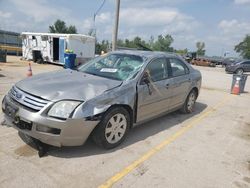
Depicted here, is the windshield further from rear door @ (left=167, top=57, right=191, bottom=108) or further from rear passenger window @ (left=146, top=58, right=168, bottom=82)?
rear door @ (left=167, top=57, right=191, bottom=108)

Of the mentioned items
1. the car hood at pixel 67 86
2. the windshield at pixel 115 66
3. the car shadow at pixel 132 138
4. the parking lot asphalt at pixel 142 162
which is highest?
the windshield at pixel 115 66

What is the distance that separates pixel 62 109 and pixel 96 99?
52cm

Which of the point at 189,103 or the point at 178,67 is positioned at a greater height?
the point at 178,67

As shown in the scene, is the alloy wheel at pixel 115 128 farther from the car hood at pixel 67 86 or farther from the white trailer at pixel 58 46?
the white trailer at pixel 58 46

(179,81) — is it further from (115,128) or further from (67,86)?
(67,86)

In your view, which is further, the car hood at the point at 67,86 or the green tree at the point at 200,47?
the green tree at the point at 200,47

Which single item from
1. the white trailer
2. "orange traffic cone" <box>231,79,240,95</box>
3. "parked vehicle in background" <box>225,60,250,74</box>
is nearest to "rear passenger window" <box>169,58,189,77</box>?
"orange traffic cone" <box>231,79,240,95</box>

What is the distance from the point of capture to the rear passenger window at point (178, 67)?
5.39 m

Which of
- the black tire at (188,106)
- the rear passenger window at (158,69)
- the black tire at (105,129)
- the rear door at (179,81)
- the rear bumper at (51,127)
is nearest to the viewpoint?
the rear bumper at (51,127)

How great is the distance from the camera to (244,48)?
7762cm

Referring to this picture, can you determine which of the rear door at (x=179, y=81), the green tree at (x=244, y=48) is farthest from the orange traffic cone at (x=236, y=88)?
the green tree at (x=244, y=48)

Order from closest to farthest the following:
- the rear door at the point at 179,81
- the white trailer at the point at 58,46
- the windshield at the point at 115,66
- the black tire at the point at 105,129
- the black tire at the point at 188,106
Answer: the black tire at the point at 105,129, the windshield at the point at 115,66, the rear door at the point at 179,81, the black tire at the point at 188,106, the white trailer at the point at 58,46

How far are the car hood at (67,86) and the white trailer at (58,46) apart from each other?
13141mm

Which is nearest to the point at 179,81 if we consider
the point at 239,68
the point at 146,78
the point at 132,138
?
the point at 146,78
